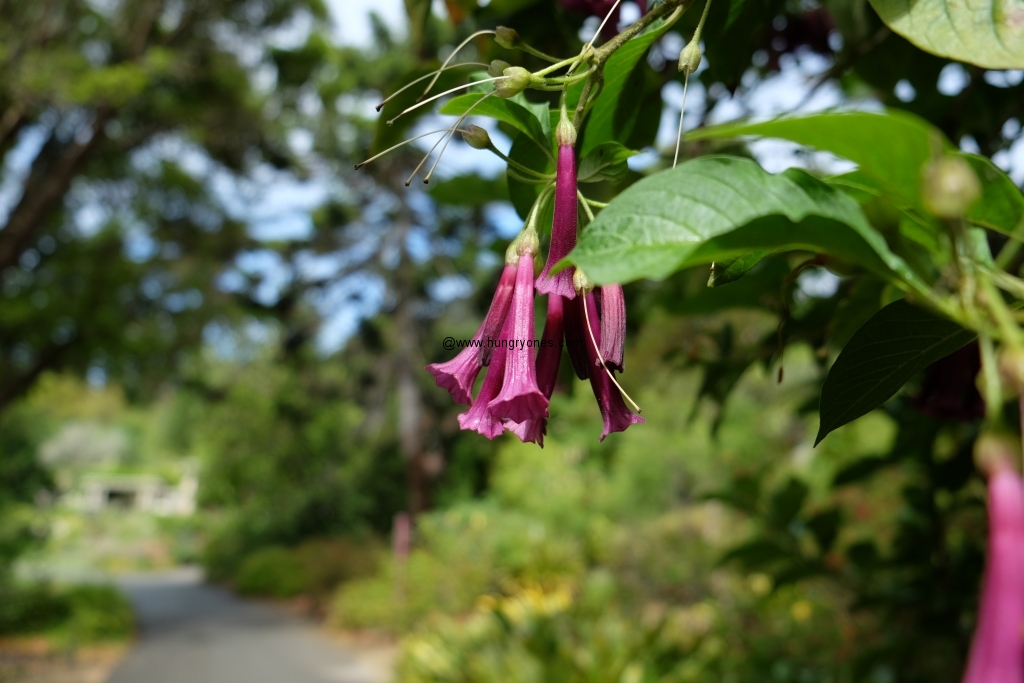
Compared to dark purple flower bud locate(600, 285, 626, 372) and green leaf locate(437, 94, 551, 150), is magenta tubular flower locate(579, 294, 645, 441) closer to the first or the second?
dark purple flower bud locate(600, 285, 626, 372)

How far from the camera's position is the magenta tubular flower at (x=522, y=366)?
48 centimetres

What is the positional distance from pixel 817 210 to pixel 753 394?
27.4 feet

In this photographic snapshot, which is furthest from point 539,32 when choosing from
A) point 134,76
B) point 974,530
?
point 134,76

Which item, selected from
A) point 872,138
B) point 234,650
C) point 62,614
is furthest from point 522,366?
point 62,614

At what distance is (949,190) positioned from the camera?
0.25 metres

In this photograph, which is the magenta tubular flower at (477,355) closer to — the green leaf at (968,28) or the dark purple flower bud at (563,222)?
the dark purple flower bud at (563,222)

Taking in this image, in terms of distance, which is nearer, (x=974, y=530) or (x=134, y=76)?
(x=974, y=530)

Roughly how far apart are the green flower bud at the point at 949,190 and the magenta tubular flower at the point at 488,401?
294 millimetres

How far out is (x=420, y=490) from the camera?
34.9ft

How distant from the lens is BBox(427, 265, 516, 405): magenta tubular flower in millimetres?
513

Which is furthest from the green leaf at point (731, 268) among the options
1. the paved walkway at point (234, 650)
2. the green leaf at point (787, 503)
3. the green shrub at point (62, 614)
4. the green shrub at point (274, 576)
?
the green shrub at point (274, 576)

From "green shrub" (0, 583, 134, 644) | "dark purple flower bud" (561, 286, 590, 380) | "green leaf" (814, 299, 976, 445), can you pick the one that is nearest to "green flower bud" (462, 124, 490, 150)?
"dark purple flower bud" (561, 286, 590, 380)

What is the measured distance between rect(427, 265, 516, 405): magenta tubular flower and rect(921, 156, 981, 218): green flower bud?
291 millimetres

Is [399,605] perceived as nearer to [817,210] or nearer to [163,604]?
[163,604]
